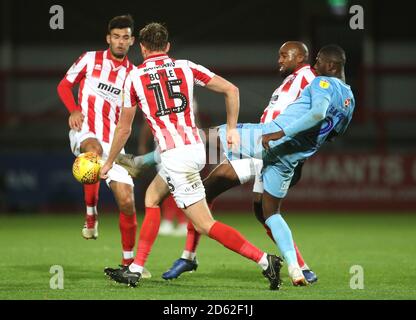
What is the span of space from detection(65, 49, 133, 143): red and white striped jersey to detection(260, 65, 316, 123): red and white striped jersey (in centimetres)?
158

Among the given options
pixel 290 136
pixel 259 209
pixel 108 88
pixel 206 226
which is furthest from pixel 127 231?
pixel 290 136

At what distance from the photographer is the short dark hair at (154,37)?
7.07 meters

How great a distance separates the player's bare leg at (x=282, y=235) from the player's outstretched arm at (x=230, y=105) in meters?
0.71

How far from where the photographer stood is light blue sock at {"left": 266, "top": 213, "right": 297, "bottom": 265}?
732cm

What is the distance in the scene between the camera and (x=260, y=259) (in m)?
7.04

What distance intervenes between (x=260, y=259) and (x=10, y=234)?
5.90 metres

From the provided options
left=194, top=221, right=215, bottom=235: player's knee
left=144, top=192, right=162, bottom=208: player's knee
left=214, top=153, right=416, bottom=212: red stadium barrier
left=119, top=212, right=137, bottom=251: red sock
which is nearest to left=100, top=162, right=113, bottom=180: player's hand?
left=144, top=192, right=162, bottom=208: player's knee

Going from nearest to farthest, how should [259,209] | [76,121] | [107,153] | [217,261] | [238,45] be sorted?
[259,209]
[76,121]
[107,153]
[217,261]
[238,45]

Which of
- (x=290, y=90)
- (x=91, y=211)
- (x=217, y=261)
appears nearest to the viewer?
(x=290, y=90)

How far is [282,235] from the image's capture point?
7.41 metres

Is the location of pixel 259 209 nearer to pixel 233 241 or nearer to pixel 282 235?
pixel 282 235

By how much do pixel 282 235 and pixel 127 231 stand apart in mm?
1470

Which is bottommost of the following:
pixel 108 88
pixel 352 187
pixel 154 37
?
pixel 352 187

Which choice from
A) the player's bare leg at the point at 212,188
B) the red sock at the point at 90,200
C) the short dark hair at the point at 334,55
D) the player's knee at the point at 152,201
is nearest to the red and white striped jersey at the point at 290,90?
the short dark hair at the point at 334,55
